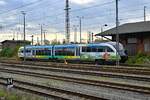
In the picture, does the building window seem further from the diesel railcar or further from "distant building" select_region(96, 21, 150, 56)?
the diesel railcar

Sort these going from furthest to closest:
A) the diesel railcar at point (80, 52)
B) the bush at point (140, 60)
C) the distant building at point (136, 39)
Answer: the distant building at point (136, 39), the diesel railcar at point (80, 52), the bush at point (140, 60)

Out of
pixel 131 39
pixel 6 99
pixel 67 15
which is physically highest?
pixel 67 15

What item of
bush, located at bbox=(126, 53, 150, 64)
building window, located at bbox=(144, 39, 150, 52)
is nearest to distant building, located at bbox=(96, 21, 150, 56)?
building window, located at bbox=(144, 39, 150, 52)

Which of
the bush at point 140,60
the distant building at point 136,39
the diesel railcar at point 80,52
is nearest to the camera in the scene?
the bush at point 140,60

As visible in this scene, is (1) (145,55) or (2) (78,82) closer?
(2) (78,82)

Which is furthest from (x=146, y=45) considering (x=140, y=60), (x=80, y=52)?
(x=80, y=52)

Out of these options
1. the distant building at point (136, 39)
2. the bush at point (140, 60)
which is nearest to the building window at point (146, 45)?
the distant building at point (136, 39)

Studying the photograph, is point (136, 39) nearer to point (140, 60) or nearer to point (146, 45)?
point (146, 45)

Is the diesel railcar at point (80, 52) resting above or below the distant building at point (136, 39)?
below

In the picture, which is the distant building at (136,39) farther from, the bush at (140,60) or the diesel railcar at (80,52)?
the diesel railcar at (80,52)

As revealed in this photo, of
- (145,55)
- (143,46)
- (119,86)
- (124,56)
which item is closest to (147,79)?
(119,86)

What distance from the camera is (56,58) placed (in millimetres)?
51125

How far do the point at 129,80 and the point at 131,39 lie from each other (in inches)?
1099

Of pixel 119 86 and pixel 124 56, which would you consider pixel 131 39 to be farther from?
pixel 119 86
